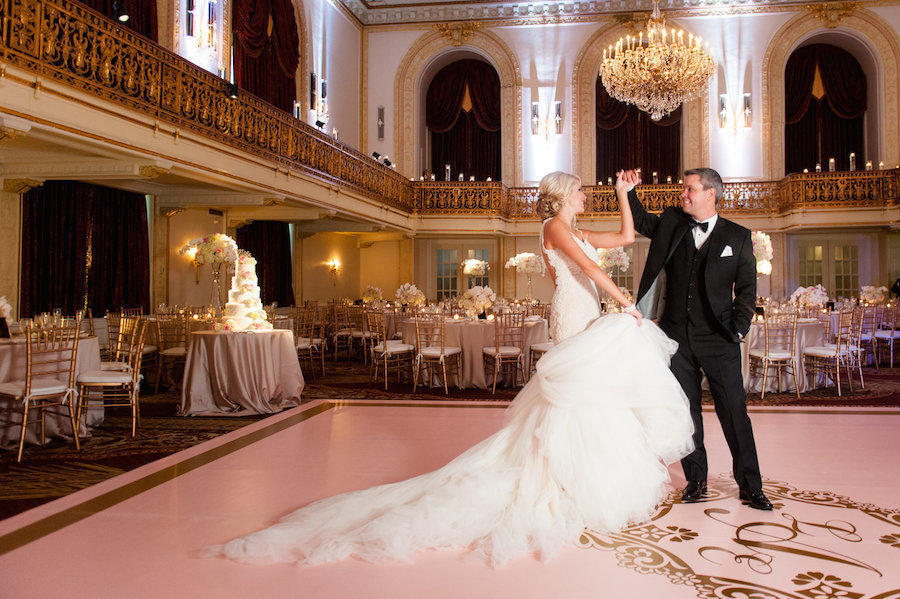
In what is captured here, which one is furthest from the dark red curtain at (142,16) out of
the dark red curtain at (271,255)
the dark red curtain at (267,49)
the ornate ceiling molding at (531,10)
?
the ornate ceiling molding at (531,10)

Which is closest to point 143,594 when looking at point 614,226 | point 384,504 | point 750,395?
point 384,504

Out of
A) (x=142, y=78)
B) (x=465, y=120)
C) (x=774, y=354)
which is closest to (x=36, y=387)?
(x=142, y=78)

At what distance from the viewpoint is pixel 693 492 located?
3426 mm

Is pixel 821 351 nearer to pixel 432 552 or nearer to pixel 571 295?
pixel 571 295

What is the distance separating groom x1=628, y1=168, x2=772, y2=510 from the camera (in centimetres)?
329

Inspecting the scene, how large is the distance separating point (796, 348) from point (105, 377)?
7360 millimetres

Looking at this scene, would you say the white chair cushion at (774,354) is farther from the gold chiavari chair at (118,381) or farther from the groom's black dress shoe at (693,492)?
the gold chiavari chair at (118,381)

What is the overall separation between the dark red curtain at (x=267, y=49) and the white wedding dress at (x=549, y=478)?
390 inches

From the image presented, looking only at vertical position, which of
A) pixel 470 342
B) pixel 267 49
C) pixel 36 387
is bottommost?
pixel 36 387

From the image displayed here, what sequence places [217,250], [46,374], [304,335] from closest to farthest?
[46,374]
[217,250]
[304,335]

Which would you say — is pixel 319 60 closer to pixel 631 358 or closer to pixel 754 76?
pixel 754 76

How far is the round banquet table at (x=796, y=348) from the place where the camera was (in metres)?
7.75

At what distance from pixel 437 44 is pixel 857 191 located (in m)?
10.6

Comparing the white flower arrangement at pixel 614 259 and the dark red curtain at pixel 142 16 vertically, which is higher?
the dark red curtain at pixel 142 16
